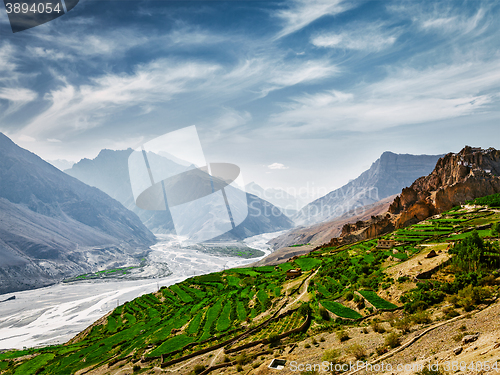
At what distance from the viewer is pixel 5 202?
6378 inches

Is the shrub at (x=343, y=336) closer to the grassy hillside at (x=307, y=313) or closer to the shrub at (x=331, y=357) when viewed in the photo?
the grassy hillside at (x=307, y=313)

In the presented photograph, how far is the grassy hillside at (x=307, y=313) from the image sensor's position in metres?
16.9

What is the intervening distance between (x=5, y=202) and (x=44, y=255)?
58.1m

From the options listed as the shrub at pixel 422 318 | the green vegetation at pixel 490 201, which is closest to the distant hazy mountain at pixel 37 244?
the shrub at pixel 422 318

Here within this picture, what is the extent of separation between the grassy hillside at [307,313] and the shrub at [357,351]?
0.24 ft

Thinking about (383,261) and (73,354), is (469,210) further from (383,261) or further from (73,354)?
(73,354)

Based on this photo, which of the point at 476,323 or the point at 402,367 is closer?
the point at 402,367

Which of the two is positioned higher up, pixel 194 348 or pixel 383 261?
pixel 383 261

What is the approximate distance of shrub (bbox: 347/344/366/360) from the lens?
1284 centimetres

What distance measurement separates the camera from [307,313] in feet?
→ 73.1

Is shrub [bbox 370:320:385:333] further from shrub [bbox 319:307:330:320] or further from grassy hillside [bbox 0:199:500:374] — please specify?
shrub [bbox 319:307:330:320]

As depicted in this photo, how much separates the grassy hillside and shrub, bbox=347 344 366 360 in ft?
0.24

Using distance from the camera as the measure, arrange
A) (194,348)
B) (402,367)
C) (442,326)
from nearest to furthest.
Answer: (402,367)
(442,326)
(194,348)

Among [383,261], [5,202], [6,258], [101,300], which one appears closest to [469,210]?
[383,261]
